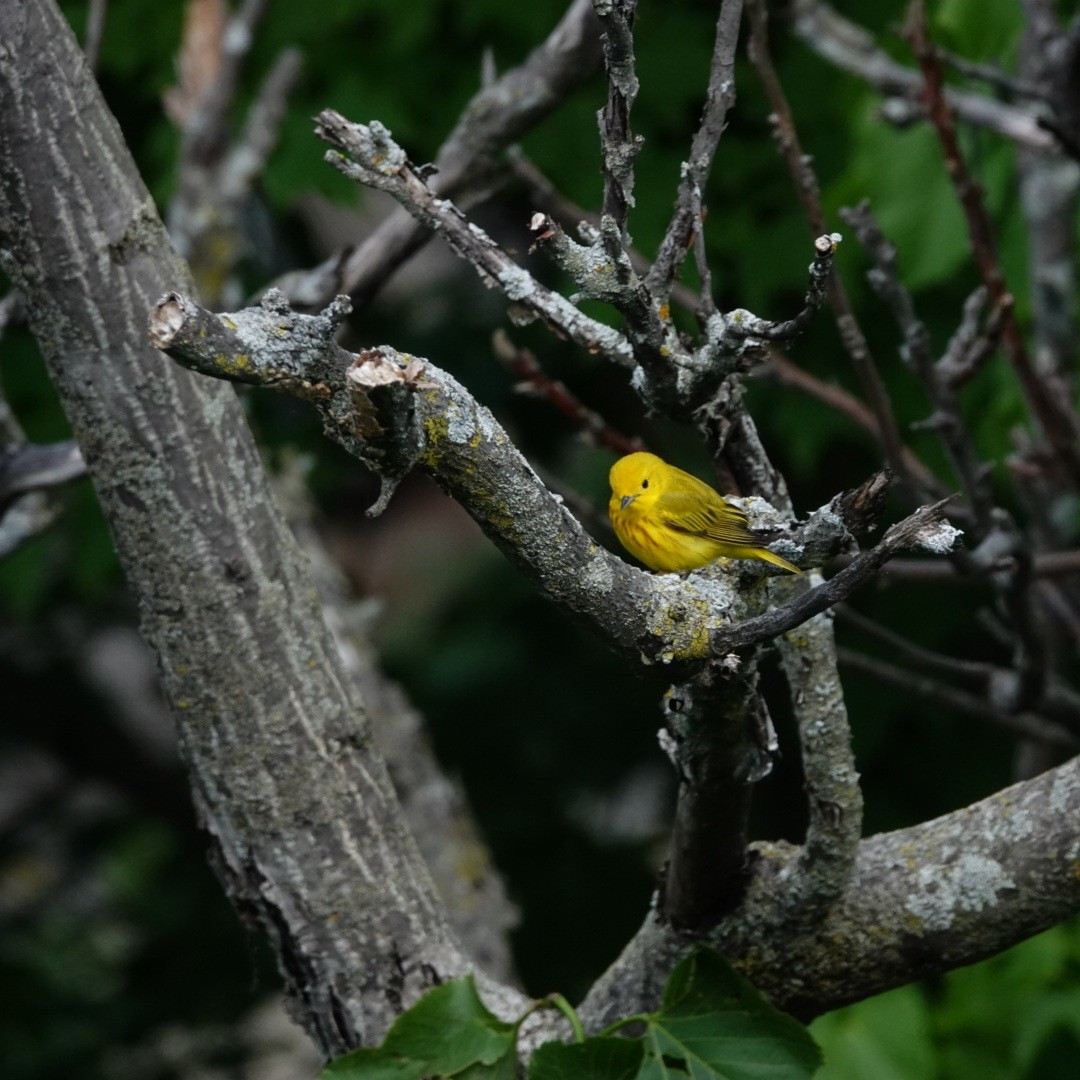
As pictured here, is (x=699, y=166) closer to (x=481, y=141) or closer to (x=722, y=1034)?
(x=722, y=1034)

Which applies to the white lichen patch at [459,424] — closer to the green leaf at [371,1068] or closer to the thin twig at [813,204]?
the green leaf at [371,1068]

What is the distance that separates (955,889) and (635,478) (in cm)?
103

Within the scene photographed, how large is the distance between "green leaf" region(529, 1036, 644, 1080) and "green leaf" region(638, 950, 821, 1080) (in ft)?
0.08

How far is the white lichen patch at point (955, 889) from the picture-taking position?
1.80 metres

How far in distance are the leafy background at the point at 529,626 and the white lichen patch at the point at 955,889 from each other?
102 centimetres

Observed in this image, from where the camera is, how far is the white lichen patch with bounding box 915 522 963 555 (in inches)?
56.3

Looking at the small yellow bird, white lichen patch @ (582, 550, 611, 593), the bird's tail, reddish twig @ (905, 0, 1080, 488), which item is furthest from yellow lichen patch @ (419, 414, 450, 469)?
reddish twig @ (905, 0, 1080, 488)

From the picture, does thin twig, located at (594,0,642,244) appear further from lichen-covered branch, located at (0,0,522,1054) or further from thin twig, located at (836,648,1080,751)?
thin twig, located at (836,648,1080,751)

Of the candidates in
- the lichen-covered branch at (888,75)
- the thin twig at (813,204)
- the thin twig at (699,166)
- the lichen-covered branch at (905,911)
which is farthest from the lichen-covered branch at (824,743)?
the lichen-covered branch at (888,75)

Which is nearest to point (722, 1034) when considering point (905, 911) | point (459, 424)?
point (905, 911)

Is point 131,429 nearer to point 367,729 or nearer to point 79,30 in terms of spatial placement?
point 367,729

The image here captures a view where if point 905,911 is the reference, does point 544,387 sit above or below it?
above

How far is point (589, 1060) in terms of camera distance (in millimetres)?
1707

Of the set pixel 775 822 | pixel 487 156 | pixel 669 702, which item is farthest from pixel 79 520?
pixel 669 702
